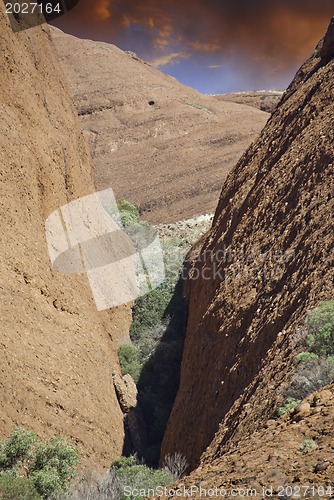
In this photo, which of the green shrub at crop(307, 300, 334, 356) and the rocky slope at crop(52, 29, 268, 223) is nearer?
the green shrub at crop(307, 300, 334, 356)

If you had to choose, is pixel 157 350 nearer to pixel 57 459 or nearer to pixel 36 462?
pixel 57 459

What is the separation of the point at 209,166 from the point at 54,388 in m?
34.3

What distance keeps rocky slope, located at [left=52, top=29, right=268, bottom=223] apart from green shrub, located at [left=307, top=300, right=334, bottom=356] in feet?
95.2

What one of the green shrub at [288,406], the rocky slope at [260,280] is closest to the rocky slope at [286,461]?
the rocky slope at [260,280]

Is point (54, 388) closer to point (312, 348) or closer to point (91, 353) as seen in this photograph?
point (91, 353)

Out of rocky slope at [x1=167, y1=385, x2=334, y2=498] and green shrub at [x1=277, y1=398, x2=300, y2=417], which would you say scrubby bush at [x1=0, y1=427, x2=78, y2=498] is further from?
green shrub at [x1=277, y1=398, x2=300, y2=417]

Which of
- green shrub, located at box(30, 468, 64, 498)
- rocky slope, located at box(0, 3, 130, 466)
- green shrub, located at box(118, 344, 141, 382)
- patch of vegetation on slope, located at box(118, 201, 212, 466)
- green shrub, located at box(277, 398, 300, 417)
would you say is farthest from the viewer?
green shrub, located at box(118, 344, 141, 382)

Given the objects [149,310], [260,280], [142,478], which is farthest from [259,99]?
[142,478]

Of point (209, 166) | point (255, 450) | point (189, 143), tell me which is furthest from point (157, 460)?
point (189, 143)

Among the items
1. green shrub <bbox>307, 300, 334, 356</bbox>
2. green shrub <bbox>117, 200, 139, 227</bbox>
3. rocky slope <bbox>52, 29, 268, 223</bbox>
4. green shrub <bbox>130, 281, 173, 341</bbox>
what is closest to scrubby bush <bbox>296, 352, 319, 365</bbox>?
green shrub <bbox>307, 300, 334, 356</bbox>

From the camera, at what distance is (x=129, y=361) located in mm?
18516

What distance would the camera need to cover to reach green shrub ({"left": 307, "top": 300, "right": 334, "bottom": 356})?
888cm

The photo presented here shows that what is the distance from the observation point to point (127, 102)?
181 ft

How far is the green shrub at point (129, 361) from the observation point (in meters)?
18.2
